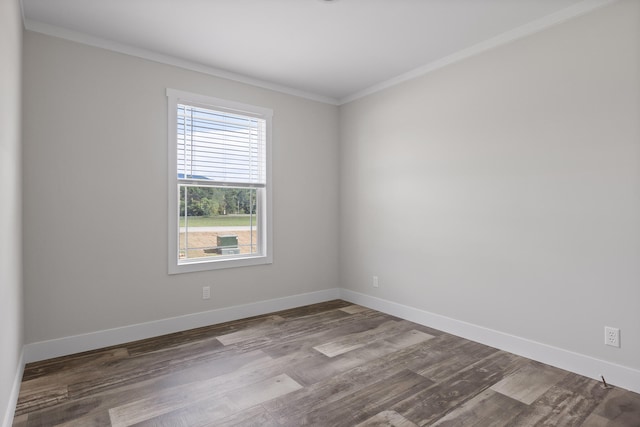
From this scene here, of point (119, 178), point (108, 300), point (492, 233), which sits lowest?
point (108, 300)

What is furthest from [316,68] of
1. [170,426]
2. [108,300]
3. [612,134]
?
[170,426]

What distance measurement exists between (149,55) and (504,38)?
3.01 metres

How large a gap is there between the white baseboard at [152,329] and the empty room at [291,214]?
0.7 inches

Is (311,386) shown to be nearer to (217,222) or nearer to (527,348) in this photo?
(527,348)

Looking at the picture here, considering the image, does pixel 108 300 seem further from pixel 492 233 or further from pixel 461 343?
pixel 492 233

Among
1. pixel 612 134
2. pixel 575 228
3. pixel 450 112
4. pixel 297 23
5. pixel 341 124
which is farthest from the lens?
pixel 341 124

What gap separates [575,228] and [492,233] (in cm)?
61

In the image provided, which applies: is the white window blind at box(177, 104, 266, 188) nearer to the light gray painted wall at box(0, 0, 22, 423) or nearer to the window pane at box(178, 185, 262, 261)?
the window pane at box(178, 185, 262, 261)

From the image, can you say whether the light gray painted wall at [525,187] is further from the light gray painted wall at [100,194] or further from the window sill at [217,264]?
the light gray painted wall at [100,194]

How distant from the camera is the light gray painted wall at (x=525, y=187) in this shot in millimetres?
2354

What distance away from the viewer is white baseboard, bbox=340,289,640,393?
7.69ft

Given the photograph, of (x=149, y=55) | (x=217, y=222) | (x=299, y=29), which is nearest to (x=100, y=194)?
(x=217, y=222)

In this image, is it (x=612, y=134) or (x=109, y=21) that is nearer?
(x=612, y=134)

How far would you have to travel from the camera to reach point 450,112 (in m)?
3.35
